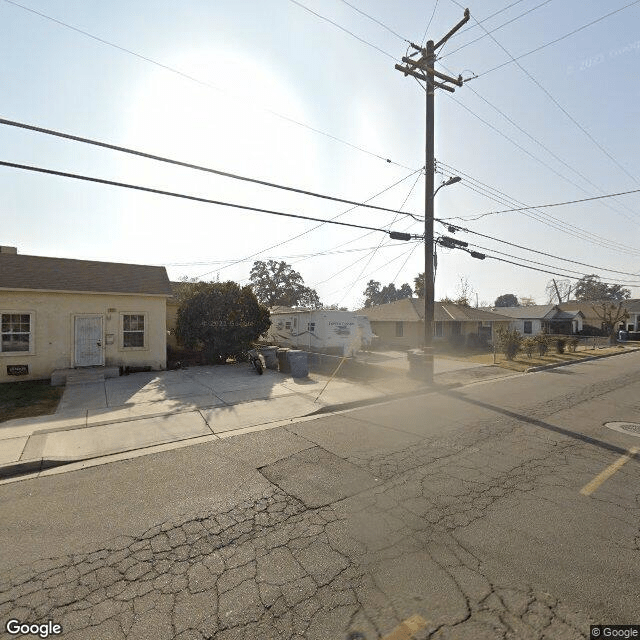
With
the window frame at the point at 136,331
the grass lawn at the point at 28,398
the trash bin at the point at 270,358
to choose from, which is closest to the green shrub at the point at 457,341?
the trash bin at the point at 270,358

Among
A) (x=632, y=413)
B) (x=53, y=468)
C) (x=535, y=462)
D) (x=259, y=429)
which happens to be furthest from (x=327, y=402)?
(x=632, y=413)

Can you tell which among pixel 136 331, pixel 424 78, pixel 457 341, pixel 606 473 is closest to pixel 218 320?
pixel 136 331

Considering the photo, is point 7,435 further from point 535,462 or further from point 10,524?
point 535,462

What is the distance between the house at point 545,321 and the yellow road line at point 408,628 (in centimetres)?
4815

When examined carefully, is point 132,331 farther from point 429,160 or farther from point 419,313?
point 419,313

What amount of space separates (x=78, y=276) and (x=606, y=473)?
18.0 metres

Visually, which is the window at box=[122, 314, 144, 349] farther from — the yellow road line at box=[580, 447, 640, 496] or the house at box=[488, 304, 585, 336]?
the house at box=[488, 304, 585, 336]

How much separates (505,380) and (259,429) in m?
11.7

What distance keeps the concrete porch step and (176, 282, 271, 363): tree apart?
13.0ft

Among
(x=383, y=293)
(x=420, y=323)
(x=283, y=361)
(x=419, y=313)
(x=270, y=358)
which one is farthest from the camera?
(x=383, y=293)

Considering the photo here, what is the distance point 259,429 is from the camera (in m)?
7.72

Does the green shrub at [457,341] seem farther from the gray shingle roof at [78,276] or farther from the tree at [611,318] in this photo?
the gray shingle roof at [78,276]

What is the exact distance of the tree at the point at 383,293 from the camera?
107 m

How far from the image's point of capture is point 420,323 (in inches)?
1144
